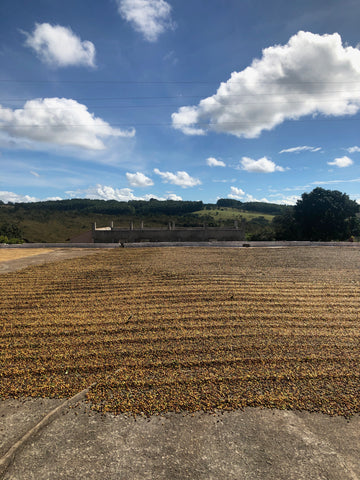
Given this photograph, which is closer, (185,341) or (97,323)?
(185,341)

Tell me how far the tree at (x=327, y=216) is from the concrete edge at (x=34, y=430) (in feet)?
130

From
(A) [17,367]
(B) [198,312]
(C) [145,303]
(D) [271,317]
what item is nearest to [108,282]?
(C) [145,303]

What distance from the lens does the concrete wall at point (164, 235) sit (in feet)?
86.9

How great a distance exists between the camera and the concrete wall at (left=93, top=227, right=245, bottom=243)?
26484mm

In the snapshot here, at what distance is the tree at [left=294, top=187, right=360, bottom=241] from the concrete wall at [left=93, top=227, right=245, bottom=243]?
16.2 meters

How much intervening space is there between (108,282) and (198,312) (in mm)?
4546

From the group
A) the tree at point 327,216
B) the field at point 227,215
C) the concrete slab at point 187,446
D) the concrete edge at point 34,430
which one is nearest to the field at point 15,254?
the concrete edge at point 34,430

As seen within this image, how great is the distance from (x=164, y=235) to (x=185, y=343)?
72.1ft

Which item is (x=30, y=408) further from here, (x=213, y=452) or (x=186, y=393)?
(x=213, y=452)

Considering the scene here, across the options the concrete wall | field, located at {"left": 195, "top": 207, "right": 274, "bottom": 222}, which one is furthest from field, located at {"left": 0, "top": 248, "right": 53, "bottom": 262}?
field, located at {"left": 195, "top": 207, "right": 274, "bottom": 222}

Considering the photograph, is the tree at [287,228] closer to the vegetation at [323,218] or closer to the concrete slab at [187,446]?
the vegetation at [323,218]

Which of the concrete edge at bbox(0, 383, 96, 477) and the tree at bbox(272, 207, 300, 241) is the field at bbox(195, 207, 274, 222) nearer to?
the tree at bbox(272, 207, 300, 241)

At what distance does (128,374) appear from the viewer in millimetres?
3865

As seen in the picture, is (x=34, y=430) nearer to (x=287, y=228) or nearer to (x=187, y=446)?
(x=187, y=446)
